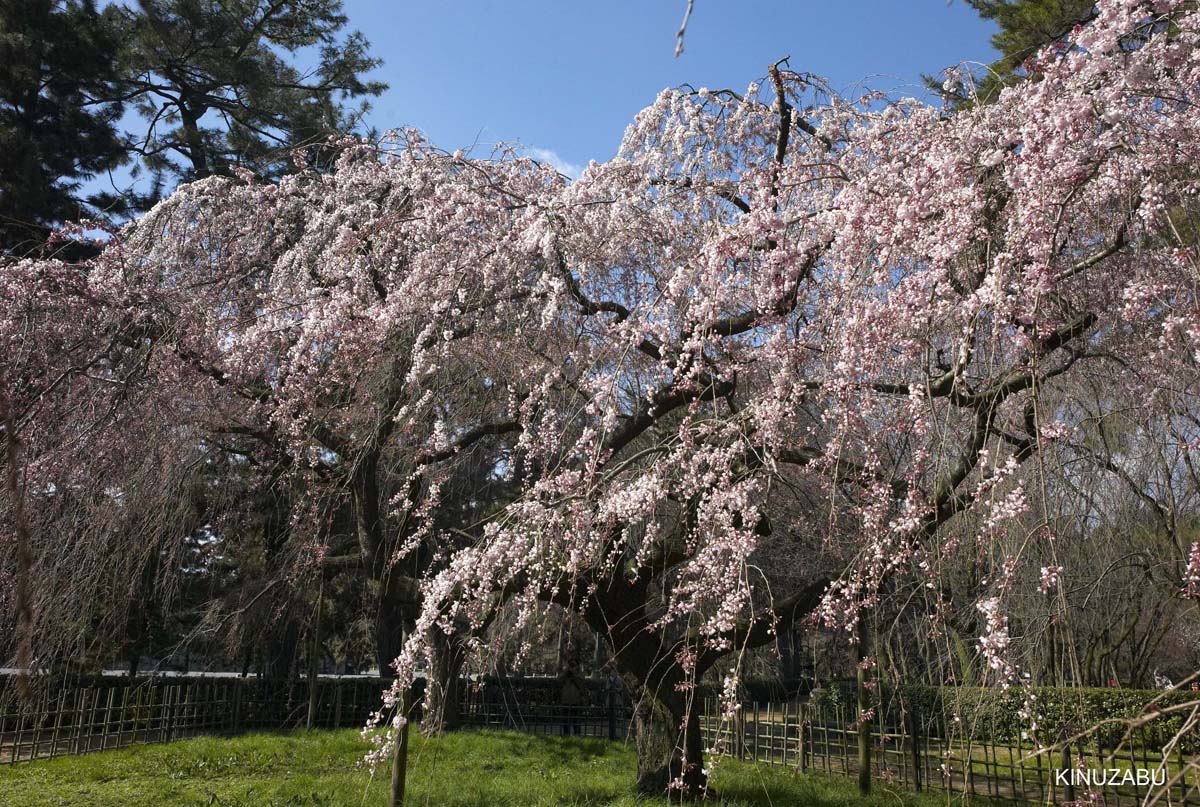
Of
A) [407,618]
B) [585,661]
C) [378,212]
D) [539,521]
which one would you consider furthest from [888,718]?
[585,661]

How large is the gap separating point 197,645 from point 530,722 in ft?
16.3

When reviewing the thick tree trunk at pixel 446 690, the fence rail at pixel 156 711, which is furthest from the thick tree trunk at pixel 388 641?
the thick tree trunk at pixel 446 690

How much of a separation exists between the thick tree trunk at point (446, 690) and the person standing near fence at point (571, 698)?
1.55 m

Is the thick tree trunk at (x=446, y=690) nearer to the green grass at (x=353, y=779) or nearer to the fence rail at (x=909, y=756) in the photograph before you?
the green grass at (x=353, y=779)

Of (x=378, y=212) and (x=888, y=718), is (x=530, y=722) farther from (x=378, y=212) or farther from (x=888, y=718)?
(x=378, y=212)

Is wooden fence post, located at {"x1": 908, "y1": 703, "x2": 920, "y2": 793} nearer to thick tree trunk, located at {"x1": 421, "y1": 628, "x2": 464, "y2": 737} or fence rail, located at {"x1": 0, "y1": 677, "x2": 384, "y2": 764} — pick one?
thick tree trunk, located at {"x1": 421, "y1": 628, "x2": 464, "y2": 737}

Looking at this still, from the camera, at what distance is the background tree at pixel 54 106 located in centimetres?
952

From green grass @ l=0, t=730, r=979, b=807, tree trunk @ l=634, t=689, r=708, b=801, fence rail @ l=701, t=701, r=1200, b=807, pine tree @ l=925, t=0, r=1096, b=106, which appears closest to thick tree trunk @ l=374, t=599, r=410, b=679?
green grass @ l=0, t=730, r=979, b=807

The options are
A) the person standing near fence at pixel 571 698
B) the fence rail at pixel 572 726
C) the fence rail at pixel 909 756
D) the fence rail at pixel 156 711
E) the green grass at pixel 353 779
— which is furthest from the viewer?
the person standing near fence at pixel 571 698

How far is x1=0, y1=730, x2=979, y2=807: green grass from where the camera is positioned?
579cm

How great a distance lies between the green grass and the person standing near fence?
3.21 metres

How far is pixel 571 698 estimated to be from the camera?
41.0 ft

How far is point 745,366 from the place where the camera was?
4.61 meters

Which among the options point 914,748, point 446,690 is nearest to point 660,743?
point 446,690
